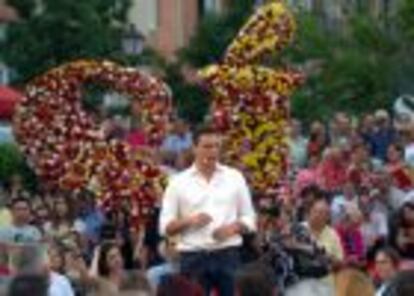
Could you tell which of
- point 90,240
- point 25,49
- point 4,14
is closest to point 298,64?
point 4,14

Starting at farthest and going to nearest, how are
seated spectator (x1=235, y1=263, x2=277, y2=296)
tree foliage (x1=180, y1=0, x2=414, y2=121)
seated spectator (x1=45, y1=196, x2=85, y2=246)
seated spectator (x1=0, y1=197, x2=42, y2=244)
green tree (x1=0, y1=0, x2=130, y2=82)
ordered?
tree foliage (x1=180, y1=0, x2=414, y2=121) → green tree (x1=0, y1=0, x2=130, y2=82) → seated spectator (x1=45, y1=196, x2=85, y2=246) → seated spectator (x1=0, y1=197, x2=42, y2=244) → seated spectator (x1=235, y1=263, x2=277, y2=296)

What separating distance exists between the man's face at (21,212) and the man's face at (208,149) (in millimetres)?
3529

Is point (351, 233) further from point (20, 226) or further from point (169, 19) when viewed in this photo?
point (169, 19)

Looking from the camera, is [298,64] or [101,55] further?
[298,64]

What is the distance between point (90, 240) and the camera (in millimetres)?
19594

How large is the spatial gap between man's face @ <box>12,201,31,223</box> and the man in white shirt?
11.1 feet

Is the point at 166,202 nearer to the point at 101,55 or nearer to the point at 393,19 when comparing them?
the point at 101,55

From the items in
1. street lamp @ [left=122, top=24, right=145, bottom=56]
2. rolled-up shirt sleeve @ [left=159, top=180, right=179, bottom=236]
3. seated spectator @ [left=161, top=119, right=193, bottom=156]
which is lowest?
rolled-up shirt sleeve @ [left=159, top=180, right=179, bottom=236]

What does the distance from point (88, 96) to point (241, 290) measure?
67.2 ft

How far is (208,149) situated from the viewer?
50.8ft

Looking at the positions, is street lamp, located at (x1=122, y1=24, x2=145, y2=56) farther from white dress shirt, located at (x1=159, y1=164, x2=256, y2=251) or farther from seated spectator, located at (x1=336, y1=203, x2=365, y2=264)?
white dress shirt, located at (x1=159, y1=164, x2=256, y2=251)

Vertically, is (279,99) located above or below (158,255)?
above

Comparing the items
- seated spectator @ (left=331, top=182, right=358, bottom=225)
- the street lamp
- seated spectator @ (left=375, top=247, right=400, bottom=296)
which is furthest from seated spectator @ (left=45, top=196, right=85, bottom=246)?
the street lamp

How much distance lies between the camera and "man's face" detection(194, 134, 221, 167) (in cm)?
1541
